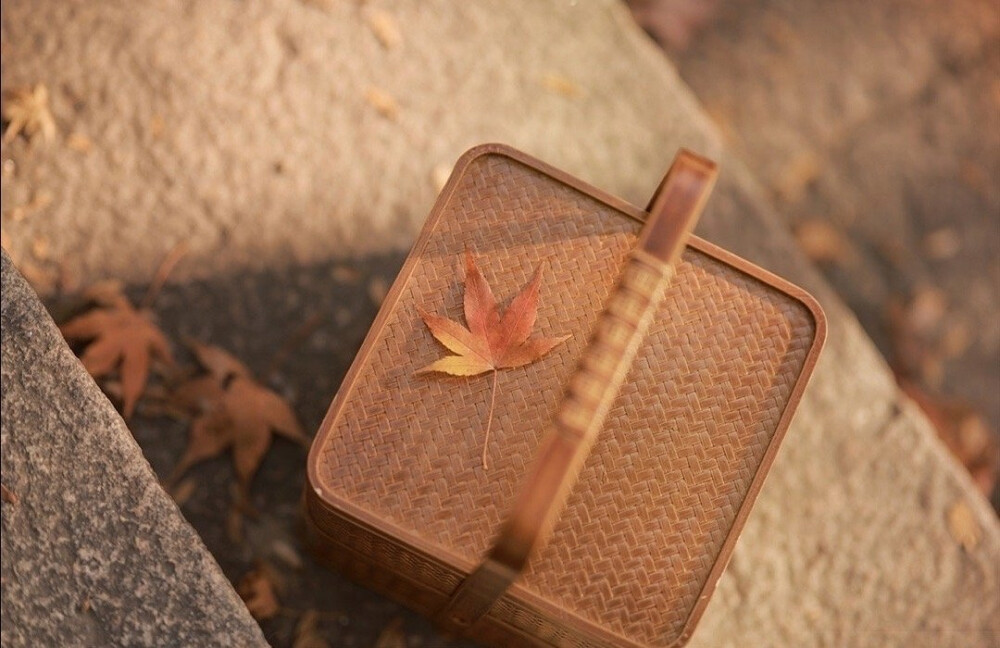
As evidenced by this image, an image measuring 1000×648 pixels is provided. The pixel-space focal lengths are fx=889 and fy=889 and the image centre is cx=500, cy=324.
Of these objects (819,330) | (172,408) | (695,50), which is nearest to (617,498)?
(819,330)

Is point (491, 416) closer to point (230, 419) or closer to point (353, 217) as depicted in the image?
point (230, 419)

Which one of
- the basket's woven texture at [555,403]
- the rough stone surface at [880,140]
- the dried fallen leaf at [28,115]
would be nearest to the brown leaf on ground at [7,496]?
the basket's woven texture at [555,403]

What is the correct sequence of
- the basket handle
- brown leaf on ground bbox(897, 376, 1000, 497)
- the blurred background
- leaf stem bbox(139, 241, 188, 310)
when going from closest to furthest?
the basket handle, leaf stem bbox(139, 241, 188, 310), brown leaf on ground bbox(897, 376, 1000, 497), the blurred background

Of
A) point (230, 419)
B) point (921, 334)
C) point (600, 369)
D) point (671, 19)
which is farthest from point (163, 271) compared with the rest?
point (921, 334)

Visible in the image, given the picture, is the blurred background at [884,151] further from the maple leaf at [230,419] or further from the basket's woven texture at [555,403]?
the maple leaf at [230,419]

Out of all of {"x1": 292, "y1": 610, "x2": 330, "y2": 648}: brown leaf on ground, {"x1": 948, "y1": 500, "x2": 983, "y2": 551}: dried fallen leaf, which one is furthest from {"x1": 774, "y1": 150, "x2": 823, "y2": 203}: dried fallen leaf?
{"x1": 292, "y1": 610, "x2": 330, "y2": 648}: brown leaf on ground

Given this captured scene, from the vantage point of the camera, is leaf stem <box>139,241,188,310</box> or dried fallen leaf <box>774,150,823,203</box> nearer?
leaf stem <box>139,241,188,310</box>

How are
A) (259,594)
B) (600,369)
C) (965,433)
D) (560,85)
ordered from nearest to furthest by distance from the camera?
(600,369)
(259,594)
(560,85)
(965,433)

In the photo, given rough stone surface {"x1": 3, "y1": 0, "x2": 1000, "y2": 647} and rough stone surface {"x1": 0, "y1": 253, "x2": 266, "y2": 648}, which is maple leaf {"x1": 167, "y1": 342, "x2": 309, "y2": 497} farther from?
rough stone surface {"x1": 0, "y1": 253, "x2": 266, "y2": 648}
